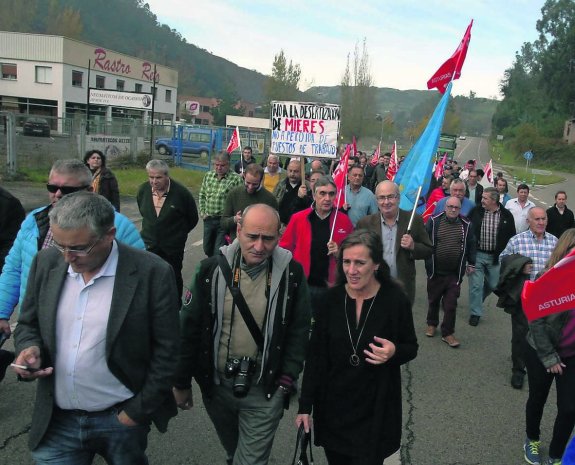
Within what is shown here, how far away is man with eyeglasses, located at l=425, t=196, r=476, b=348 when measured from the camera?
636cm

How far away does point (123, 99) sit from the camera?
29.6 meters

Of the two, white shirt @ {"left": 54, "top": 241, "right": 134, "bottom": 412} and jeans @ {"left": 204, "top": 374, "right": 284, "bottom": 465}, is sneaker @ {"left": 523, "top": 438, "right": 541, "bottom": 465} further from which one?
white shirt @ {"left": 54, "top": 241, "right": 134, "bottom": 412}

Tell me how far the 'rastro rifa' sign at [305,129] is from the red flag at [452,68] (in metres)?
3.45

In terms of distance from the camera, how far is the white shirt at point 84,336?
7.50 feet

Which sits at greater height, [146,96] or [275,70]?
[275,70]

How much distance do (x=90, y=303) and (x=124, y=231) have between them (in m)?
0.94

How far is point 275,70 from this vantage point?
6644 cm

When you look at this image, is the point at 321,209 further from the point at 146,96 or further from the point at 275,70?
the point at 275,70

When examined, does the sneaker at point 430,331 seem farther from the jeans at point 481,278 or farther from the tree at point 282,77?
the tree at point 282,77

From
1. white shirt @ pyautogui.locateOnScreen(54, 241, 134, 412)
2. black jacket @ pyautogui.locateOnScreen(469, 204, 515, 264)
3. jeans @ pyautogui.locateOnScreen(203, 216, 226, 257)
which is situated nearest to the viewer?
white shirt @ pyautogui.locateOnScreen(54, 241, 134, 412)

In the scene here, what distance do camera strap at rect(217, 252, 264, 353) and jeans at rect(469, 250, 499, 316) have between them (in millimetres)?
5094

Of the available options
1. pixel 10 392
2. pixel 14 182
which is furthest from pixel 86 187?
pixel 14 182

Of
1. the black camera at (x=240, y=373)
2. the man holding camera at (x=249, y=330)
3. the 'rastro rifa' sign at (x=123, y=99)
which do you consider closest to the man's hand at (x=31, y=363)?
the man holding camera at (x=249, y=330)

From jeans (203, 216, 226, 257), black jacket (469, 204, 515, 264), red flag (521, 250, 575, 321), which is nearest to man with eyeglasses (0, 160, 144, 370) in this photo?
red flag (521, 250, 575, 321)
